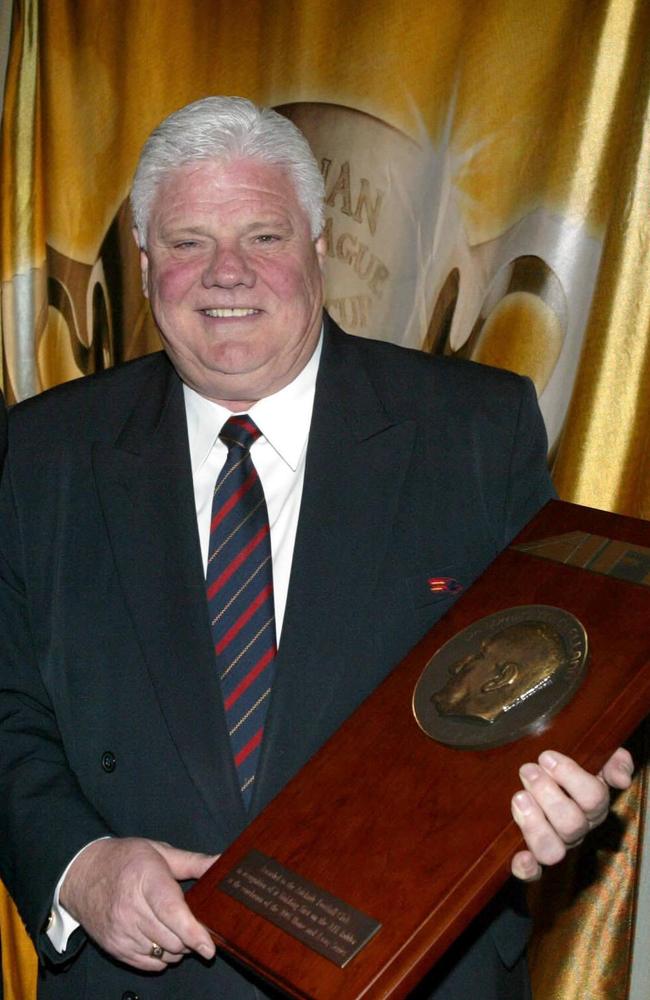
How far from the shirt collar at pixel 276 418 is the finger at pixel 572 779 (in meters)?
0.59

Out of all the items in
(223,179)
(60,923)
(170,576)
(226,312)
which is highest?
(223,179)

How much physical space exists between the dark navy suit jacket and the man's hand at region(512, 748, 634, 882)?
0.34 metres

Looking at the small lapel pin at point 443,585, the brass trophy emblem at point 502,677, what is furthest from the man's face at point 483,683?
the small lapel pin at point 443,585

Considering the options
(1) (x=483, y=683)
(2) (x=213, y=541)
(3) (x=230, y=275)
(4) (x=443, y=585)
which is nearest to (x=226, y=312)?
(3) (x=230, y=275)

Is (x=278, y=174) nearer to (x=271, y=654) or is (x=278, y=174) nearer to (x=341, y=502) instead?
(x=341, y=502)

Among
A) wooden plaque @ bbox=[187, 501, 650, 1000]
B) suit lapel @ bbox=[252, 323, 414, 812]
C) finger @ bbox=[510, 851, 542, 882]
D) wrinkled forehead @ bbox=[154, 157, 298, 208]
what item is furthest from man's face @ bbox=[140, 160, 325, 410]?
finger @ bbox=[510, 851, 542, 882]

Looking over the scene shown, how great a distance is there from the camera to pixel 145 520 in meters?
1.59

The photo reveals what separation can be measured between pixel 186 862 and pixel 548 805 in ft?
1.39

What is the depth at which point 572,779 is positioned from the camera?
1184mm

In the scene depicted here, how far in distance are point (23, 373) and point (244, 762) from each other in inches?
52.0

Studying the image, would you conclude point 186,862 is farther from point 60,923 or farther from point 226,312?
point 226,312

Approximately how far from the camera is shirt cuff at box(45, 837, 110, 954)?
146cm

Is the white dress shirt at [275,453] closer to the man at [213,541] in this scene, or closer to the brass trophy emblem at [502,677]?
the man at [213,541]

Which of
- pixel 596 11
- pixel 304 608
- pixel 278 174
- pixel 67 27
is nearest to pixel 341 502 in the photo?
pixel 304 608
